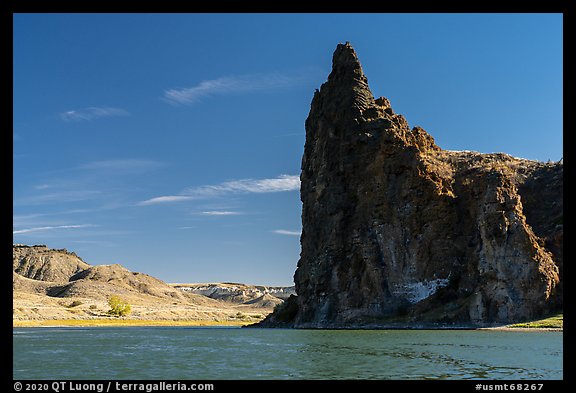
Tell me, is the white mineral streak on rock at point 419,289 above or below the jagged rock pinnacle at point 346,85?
below

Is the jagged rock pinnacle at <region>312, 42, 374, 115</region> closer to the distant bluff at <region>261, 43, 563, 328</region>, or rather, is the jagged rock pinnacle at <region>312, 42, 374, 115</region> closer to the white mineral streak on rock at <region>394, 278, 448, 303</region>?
the distant bluff at <region>261, 43, 563, 328</region>

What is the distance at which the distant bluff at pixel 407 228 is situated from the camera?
110500 millimetres

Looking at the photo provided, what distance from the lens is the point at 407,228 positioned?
132 meters

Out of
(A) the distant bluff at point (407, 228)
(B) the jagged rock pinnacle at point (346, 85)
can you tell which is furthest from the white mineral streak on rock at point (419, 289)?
(B) the jagged rock pinnacle at point (346, 85)

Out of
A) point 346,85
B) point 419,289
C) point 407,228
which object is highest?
point 346,85

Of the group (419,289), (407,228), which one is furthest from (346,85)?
(419,289)

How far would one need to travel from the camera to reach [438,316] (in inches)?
4508

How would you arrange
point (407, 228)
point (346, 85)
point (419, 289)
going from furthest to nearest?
point (346, 85) → point (407, 228) → point (419, 289)

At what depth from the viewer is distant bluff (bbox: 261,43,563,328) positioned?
11050 cm

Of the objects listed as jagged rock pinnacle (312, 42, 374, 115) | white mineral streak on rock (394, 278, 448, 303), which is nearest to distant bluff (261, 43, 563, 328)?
white mineral streak on rock (394, 278, 448, 303)

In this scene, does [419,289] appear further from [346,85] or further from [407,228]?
[346,85]

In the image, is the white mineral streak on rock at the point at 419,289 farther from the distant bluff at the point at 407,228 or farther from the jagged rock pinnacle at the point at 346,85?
the jagged rock pinnacle at the point at 346,85

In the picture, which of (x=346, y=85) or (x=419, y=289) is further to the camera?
(x=346, y=85)
